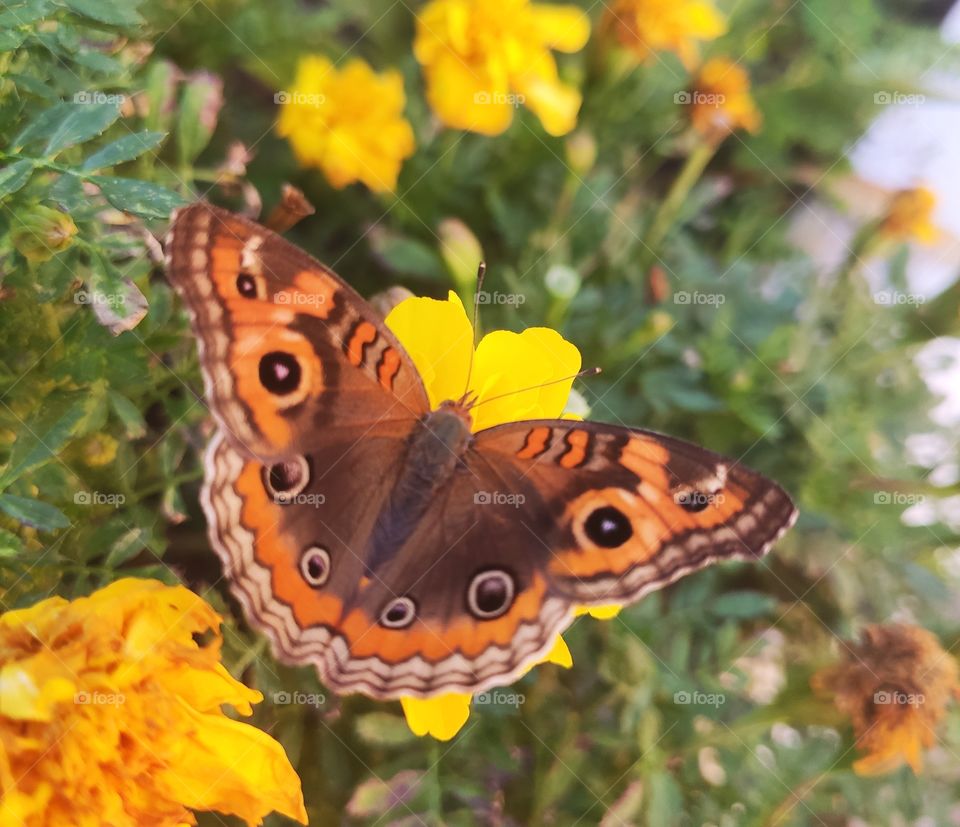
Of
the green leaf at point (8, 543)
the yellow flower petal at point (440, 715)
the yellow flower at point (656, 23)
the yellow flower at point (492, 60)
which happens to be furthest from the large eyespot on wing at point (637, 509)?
the yellow flower at point (656, 23)

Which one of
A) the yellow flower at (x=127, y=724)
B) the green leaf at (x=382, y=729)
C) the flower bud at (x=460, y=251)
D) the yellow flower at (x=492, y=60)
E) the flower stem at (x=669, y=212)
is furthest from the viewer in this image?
the flower stem at (x=669, y=212)

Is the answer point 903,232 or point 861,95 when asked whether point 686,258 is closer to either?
point 903,232

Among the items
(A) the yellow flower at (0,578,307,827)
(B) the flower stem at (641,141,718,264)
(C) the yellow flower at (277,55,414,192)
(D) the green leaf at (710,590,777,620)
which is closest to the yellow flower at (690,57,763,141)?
(B) the flower stem at (641,141,718,264)

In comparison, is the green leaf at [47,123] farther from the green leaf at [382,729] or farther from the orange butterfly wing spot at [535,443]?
the green leaf at [382,729]

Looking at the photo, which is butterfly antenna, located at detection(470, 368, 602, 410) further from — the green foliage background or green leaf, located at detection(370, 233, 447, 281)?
green leaf, located at detection(370, 233, 447, 281)

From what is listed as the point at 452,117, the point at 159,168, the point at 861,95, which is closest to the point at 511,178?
the point at 452,117

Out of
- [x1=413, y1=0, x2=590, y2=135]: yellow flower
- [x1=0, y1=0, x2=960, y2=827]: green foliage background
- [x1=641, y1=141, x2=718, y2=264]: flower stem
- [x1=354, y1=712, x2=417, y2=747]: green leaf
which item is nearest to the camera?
[x1=0, y1=0, x2=960, y2=827]: green foliage background
